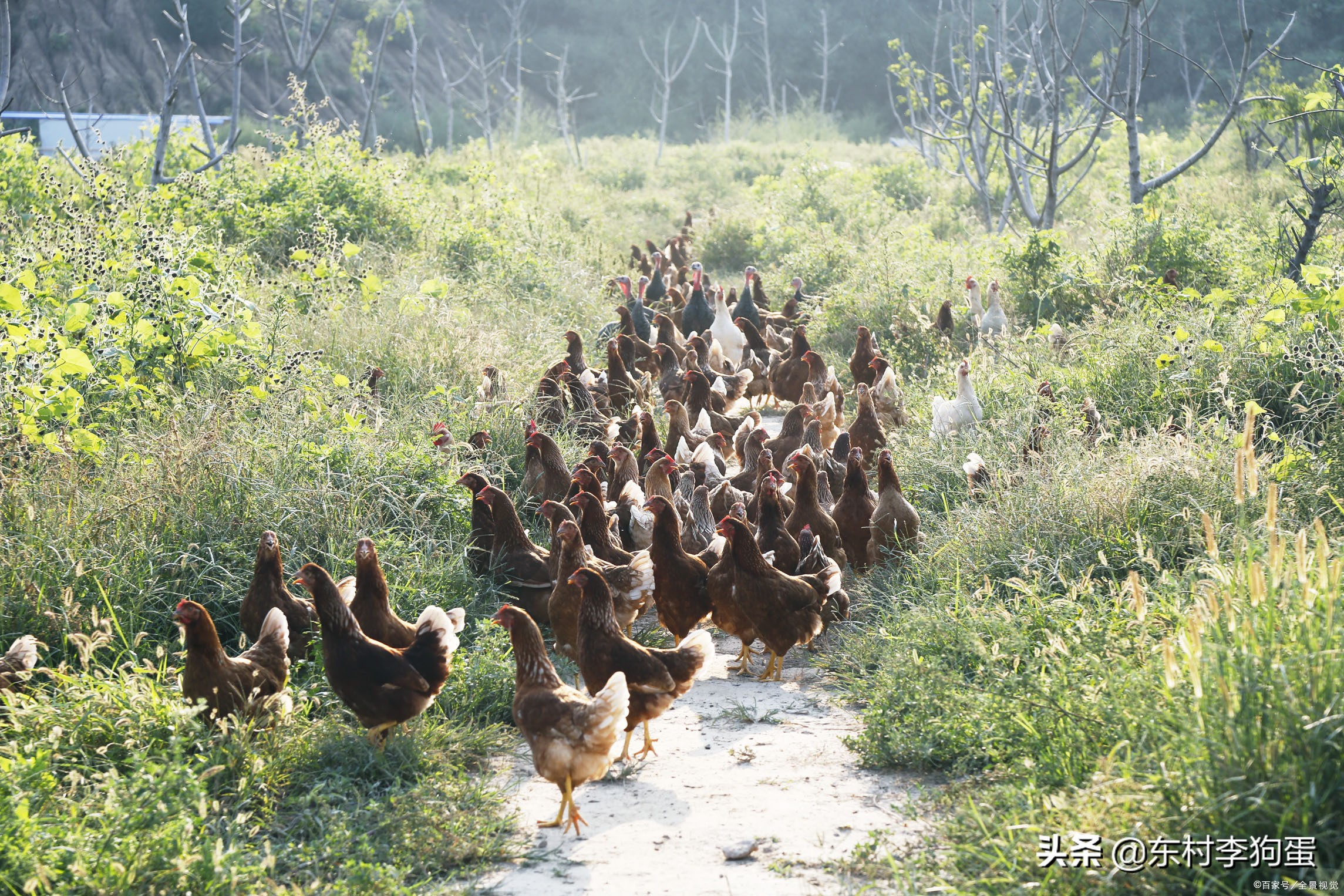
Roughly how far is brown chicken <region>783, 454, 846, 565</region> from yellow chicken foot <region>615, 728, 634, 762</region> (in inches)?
81.2

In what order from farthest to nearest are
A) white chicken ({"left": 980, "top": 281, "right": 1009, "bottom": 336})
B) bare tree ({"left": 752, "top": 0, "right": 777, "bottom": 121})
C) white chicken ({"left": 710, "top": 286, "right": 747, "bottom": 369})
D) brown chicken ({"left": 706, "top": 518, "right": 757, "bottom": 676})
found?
bare tree ({"left": 752, "top": 0, "right": 777, "bottom": 121}), white chicken ({"left": 710, "top": 286, "right": 747, "bottom": 369}), white chicken ({"left": 980, "top": 281, "right": 1009, "bottom": 336}), brown chicken ({"left": 706, "top": 518, "right": 757, "bottom": 676})

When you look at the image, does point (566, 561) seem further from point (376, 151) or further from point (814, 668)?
point (376, 151)

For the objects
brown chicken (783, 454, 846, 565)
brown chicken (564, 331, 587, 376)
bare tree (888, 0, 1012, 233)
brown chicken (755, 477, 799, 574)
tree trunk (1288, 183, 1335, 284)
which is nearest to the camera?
brown chicken (755, 477, 799, 574)

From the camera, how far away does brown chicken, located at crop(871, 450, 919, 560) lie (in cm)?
625

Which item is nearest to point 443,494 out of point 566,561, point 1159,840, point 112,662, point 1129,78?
point 566,561

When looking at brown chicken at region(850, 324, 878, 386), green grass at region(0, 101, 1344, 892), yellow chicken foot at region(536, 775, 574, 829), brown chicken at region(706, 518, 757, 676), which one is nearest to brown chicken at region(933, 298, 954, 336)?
green grass at region(0, 101, 1344, 892)

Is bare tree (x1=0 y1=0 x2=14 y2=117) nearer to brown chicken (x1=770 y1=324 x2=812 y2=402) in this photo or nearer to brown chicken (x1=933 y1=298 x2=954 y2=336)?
brown chicken (x1=770 y1=324 x2=812 y2=402)

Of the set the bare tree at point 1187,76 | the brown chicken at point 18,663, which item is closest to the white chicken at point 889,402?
the brown chicken at point 18,663

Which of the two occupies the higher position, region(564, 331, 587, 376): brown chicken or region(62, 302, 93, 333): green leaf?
region(564, 331, 587, 376): brown chicken

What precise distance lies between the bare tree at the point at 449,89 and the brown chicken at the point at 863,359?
2271cm

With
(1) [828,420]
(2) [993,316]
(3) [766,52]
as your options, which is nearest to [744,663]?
(1) [828,420]

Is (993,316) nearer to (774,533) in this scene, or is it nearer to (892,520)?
(892,520)

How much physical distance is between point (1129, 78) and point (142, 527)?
10.3 m

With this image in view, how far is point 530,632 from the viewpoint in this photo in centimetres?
422
